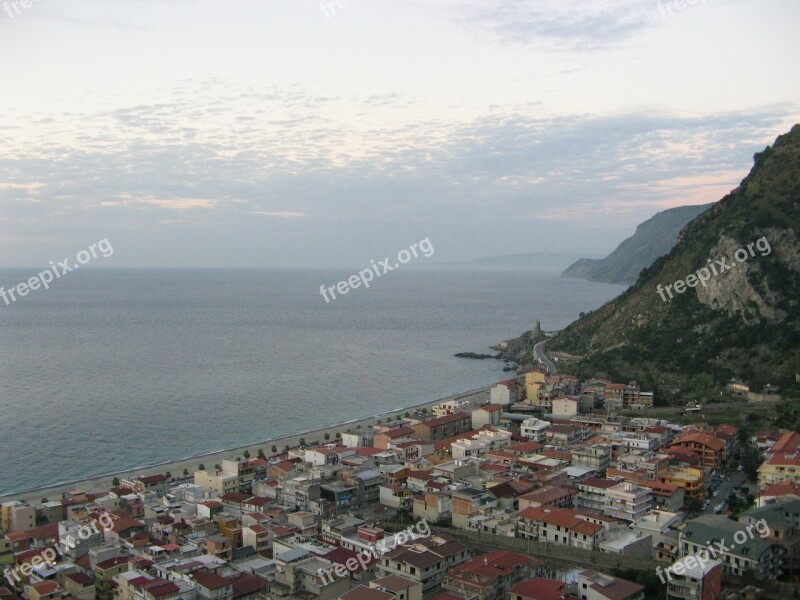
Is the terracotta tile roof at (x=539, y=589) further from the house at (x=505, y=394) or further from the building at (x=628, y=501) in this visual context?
the house at (x=505, y=394)

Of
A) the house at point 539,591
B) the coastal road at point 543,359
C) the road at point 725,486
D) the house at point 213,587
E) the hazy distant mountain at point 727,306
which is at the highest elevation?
the hazy distant mountain at point 727,306

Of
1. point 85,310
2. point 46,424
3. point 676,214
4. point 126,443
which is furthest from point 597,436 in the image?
point 676,214

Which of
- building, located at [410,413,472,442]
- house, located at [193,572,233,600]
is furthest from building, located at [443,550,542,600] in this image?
building, located at [410,413,472,442]

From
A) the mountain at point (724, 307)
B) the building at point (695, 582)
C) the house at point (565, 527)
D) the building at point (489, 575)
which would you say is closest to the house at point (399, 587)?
the building at point (489, 575)

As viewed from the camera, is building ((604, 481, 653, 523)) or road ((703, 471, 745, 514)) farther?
road ((703, 471, 745, 514))

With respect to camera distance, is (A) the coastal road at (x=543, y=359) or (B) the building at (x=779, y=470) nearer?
(B) the building at (x=779, y=470)

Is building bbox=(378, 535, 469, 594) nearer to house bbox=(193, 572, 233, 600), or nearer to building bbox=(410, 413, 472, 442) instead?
house bbox=(193, 572, 233, 600)

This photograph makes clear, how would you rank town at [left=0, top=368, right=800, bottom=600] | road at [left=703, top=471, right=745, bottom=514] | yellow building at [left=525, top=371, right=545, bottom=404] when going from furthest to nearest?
yellow building at [left=525, top=371, right=545, bottom=404] < road at [left=703, top=471, right=745, bottom=514] < town at [left=0, top=368, right=800, bottom=600]
